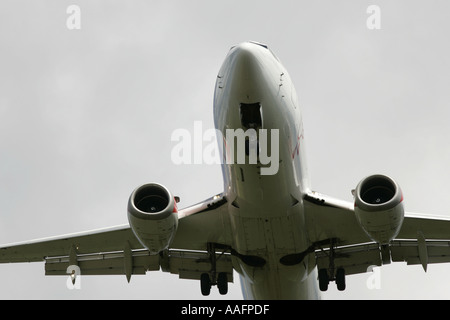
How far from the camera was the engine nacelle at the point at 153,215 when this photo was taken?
18.8 m

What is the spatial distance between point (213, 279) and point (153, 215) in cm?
398

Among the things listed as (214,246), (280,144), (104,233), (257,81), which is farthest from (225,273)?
(257,81)

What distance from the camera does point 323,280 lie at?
73.0ft

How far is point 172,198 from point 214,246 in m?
3.08

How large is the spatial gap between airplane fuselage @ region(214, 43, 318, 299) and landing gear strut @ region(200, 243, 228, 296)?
693mm

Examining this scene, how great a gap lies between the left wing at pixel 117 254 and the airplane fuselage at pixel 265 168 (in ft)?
4.53

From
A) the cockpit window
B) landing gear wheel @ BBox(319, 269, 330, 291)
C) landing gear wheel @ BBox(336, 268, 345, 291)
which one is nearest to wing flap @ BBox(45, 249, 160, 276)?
landing gear wheel @ BBox(319, 269, 330, 291)

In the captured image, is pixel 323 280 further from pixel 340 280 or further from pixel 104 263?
pixel 104 263

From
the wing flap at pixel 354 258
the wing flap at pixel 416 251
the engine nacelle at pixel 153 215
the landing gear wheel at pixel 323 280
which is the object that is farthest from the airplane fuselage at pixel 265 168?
the wing flap at pixel 416 251

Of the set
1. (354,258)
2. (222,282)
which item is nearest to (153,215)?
(222,282)

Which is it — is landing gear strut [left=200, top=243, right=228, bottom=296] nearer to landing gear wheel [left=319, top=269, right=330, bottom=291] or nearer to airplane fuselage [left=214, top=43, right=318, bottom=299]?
airplane fuselage [left=214, top=43, right=318, bottom=299]

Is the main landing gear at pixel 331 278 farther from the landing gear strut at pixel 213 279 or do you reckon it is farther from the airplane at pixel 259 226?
the landing gear strut at pixel 213 279

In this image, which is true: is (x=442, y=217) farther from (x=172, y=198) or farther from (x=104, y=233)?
(x=104, y=233)

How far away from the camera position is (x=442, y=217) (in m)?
21.2
